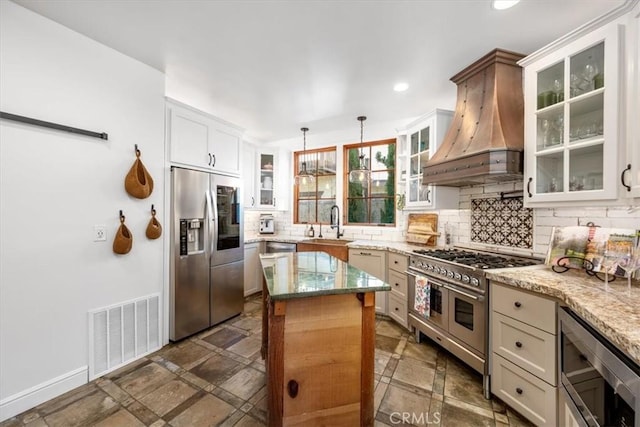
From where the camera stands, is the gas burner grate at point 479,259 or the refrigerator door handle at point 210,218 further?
the refrigerator door handle at point 210,218

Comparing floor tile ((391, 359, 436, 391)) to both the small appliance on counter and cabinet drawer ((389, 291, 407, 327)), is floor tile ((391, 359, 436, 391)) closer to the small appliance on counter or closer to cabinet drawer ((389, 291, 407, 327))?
cabinet drawer ((389, 291, 407, 327))

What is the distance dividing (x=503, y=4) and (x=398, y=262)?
2363mm

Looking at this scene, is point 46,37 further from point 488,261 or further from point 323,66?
point 488,261

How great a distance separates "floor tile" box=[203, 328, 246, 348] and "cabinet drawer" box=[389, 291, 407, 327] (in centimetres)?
179

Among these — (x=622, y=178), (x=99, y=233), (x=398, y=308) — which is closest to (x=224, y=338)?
(x=99, y=233)

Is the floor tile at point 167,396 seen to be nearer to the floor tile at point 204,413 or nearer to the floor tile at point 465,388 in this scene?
the floor tile at point 204,413

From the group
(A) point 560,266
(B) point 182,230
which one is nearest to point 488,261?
(A) point 560,266

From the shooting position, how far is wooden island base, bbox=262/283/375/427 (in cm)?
133

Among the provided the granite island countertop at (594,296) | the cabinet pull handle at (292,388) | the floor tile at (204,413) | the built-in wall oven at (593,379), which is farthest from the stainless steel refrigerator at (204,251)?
the built-in wall oven at (593,379)

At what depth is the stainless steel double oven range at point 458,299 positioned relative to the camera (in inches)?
74.9

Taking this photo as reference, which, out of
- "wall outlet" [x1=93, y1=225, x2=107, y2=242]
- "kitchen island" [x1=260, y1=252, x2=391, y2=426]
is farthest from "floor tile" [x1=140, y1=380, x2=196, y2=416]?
"wall outlet" [x1=93, y1=225, x2=107, y2=242]

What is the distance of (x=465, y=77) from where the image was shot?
2.41 meters

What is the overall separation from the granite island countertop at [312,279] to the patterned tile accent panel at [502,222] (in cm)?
171

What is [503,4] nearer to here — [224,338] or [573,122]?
[573,122]
